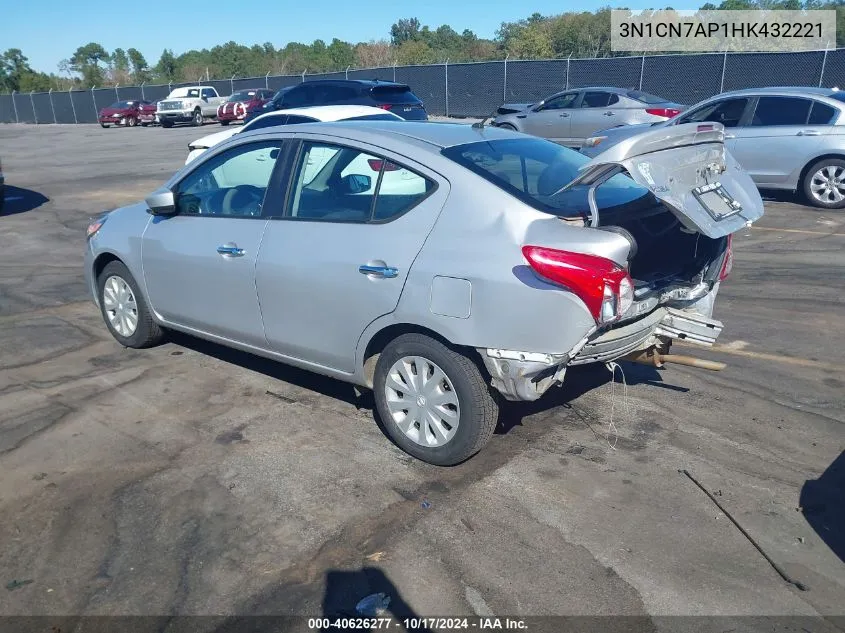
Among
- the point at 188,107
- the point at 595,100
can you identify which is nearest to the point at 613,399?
the point at 595,100

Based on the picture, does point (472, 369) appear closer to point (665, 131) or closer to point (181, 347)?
point (665, 131)

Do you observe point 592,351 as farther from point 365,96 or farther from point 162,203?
point 365,96

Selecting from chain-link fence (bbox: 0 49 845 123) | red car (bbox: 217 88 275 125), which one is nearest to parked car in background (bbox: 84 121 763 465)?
chain-link fence (bbox: 0 49 845 123)

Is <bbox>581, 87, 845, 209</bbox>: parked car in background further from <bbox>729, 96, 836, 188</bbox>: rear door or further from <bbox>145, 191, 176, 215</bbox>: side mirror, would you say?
<bbox>145, 191, 176, 215</bbox>: side mirror

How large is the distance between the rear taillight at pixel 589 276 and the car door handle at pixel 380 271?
789mm

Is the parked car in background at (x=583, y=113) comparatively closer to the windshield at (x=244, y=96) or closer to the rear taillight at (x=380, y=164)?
the rear taillight at (x=380, y=164)

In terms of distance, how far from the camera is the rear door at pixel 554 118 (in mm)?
19672

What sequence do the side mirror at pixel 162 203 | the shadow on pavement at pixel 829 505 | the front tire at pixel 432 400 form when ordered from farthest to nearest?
the side mirror at pixel 162 203
the front tire at pixel 432 400
the shadow on pavement at pixel 829 505

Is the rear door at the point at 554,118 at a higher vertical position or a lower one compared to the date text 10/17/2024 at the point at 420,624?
higher

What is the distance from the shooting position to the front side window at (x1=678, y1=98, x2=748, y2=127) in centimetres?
1228

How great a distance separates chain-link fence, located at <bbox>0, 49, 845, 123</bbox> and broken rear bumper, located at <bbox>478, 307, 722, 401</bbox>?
73.8ft

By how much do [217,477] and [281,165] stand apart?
1.94 meters

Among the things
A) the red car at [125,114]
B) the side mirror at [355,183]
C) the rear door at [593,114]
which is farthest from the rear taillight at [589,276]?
the red car at [125,114]

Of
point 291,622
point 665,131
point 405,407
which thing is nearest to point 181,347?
point 405,407
